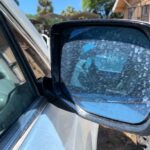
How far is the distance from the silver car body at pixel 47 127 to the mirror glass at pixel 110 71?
13cm

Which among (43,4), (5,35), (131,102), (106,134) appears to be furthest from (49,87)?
(43,4)

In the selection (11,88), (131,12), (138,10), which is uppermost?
(11,88)

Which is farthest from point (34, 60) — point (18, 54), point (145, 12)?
point (145, 12)

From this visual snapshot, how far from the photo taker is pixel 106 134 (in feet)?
16.2

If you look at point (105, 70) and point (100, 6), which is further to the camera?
point (100, 6)

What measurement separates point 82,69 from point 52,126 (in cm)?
24

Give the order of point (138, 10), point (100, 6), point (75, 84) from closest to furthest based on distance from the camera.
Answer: point (75, 84)
point (138, 10)
point (100, 6)

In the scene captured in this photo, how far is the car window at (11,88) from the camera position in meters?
1.33

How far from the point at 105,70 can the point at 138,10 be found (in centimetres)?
1954

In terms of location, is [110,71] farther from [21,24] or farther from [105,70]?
[21,24]

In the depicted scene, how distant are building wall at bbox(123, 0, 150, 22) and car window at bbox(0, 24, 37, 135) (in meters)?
16.8

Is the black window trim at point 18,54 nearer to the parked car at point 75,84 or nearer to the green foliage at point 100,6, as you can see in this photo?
the parked car at point 75,84

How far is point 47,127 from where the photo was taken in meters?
1.37

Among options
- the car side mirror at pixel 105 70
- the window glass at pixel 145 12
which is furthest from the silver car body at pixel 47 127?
the window glass at pixel 145 12
